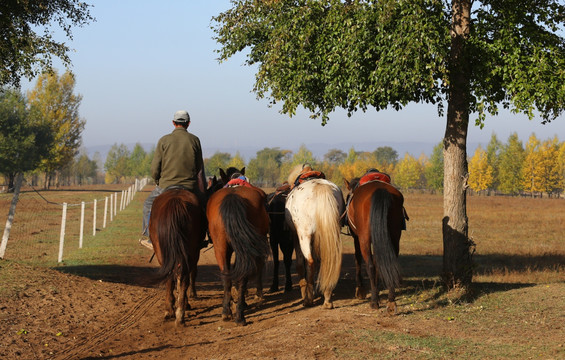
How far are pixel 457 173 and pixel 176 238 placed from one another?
5204mm

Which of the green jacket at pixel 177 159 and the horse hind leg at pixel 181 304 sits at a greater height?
the green jacket at pixel 177 159

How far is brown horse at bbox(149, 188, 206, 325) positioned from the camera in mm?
7984

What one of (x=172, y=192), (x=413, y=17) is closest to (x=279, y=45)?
(x=413, y=17)

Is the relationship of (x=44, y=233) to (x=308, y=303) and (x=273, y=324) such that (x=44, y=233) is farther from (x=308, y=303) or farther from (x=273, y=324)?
(x=273, y=324)

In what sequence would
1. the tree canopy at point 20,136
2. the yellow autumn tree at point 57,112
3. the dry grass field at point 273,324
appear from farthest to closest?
the yellow autumn tree at point 57,112
the tree canopy at point 20,136
the dry grass field at point 273,324

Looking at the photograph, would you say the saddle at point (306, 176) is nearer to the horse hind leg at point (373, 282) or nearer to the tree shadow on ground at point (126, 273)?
the horse hind leg at point (373, 282)

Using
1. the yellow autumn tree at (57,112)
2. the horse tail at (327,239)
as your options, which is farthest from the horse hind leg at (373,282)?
the yellow autumn tree at (57,112)

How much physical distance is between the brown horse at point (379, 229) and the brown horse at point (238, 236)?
1545 mm

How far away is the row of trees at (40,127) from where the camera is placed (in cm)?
5931

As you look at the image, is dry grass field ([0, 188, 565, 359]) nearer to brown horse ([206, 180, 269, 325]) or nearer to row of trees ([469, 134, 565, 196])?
brown horse ([206, 180, 269, 325])

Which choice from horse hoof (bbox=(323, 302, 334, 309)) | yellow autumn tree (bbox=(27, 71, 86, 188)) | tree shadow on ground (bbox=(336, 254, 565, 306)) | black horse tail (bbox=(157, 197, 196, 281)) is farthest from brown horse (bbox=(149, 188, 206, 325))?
yellow autumn tree (bbox=(27, 71, 86, 188))

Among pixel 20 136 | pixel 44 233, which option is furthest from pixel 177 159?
pixel 20 136

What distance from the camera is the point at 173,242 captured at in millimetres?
7977

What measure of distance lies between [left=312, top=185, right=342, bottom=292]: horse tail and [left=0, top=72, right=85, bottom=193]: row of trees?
54.4 m
